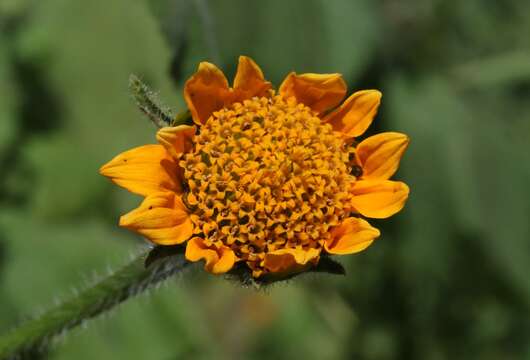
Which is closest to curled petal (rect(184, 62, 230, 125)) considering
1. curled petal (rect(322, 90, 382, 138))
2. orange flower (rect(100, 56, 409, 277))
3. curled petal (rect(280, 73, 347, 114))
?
orange flower (rect(100, 56, 409, 277))

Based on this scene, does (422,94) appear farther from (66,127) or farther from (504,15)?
(66,127)

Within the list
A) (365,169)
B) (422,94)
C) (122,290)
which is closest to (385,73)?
(422,94)

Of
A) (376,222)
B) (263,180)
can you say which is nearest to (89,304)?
(263,180)

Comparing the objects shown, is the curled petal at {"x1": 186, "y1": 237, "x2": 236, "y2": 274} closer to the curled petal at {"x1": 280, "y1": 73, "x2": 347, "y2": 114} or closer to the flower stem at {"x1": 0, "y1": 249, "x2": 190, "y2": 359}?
the flower stem at {"x1": 0, "y1": 249, "x2": 190, "y2": 359}

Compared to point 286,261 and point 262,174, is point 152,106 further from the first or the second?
point 286,261

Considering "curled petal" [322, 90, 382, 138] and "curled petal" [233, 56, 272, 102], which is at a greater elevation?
"curled petal" [233, 56, 272, 102]

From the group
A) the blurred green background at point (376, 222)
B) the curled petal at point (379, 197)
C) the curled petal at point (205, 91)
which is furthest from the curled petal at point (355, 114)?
the blurred green background at point (376, 222)
